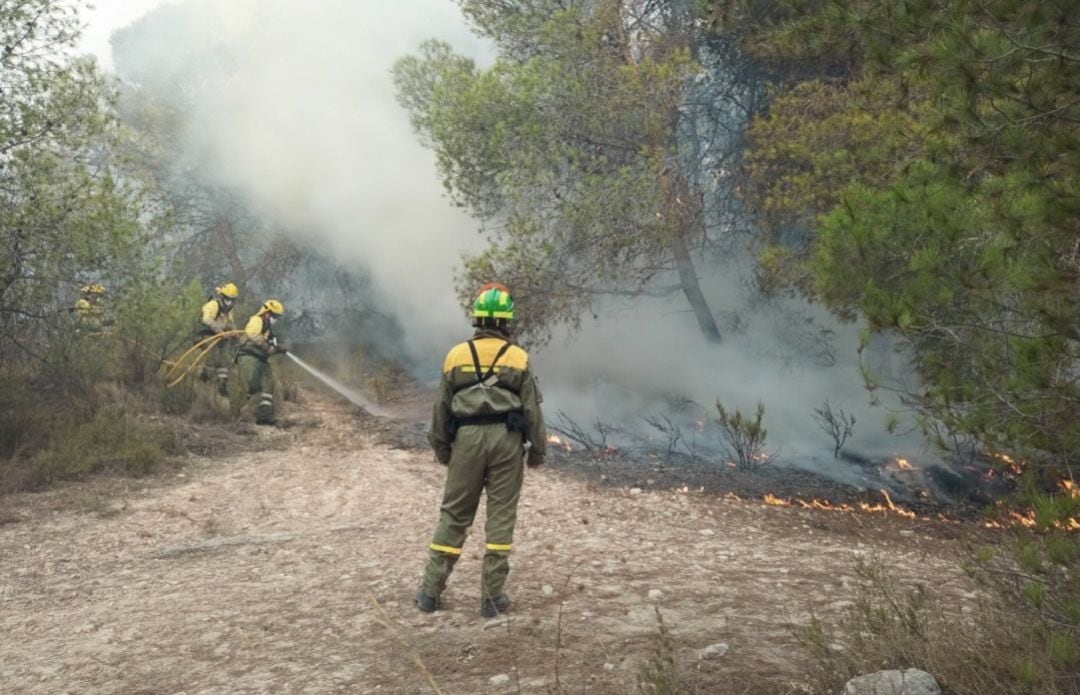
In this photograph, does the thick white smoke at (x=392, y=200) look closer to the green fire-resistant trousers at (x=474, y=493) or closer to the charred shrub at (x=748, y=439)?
the charred shrub at (x=748, y=439)

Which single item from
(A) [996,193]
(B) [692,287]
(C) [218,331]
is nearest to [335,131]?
(C) [218,331]

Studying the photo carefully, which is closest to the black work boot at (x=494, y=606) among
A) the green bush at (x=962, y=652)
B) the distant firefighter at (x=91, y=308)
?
the green bush at (x=962, y=652)

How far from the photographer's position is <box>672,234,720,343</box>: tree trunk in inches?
458

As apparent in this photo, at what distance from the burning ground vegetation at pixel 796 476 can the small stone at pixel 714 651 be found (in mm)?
3901

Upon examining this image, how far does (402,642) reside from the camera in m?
4.14

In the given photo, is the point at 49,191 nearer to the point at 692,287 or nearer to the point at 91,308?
the point at 91,308

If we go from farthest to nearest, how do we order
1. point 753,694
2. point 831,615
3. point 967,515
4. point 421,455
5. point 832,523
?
point 421,455
point 967,515
point 832,523
point 831,615
point 753,694

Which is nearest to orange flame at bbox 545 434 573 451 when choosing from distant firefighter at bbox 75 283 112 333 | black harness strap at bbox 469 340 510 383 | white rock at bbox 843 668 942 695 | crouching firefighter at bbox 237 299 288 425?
crouching firefighter at bbox 237 299 288 425

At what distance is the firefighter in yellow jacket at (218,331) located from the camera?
486 inches

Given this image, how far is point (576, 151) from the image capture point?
10969mm

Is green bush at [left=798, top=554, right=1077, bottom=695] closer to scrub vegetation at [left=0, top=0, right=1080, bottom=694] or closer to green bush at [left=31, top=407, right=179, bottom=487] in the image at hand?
scrub vegetation at [left=0, top=0, right=1080, bottom=694]

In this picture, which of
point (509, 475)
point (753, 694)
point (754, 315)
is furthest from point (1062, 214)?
point (754, 315)

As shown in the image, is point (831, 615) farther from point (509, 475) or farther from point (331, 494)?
point (331, 494)

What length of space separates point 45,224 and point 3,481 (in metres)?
2.57
